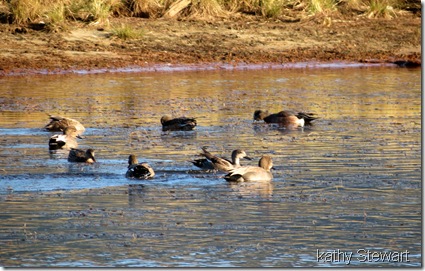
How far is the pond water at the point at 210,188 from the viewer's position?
9.44 meters

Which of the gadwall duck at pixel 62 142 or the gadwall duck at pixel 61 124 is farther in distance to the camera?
the gadwall duck at pixel 61 124

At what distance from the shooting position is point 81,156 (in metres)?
13.9

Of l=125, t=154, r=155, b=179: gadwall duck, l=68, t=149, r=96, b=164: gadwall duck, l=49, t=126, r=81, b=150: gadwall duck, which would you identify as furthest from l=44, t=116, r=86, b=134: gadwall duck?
l=125, t=154, r=155, b=179: gadwall duck

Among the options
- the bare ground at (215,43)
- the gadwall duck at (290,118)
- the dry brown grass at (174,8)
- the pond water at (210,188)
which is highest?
the dry brown grass at (174,8)

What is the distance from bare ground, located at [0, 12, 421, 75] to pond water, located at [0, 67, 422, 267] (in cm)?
378

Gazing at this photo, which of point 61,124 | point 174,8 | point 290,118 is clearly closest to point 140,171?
point 61,124

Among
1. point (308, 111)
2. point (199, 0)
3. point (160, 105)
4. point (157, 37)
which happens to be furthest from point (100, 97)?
point (199, 0)

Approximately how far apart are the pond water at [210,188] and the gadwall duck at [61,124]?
0.15 metres

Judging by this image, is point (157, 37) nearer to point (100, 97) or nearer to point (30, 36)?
point (30, 36)

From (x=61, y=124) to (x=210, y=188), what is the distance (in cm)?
515

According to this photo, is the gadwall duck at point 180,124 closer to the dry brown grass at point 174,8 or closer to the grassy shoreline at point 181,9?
the grassy shoreline at point 181,9

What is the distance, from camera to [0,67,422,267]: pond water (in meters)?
9.44

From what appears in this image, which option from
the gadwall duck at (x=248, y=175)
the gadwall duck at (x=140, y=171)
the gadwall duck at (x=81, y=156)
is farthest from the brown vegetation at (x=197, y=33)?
the gadwall duck at (x=248, y=175)

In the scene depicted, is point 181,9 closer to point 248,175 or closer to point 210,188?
point 248,175
